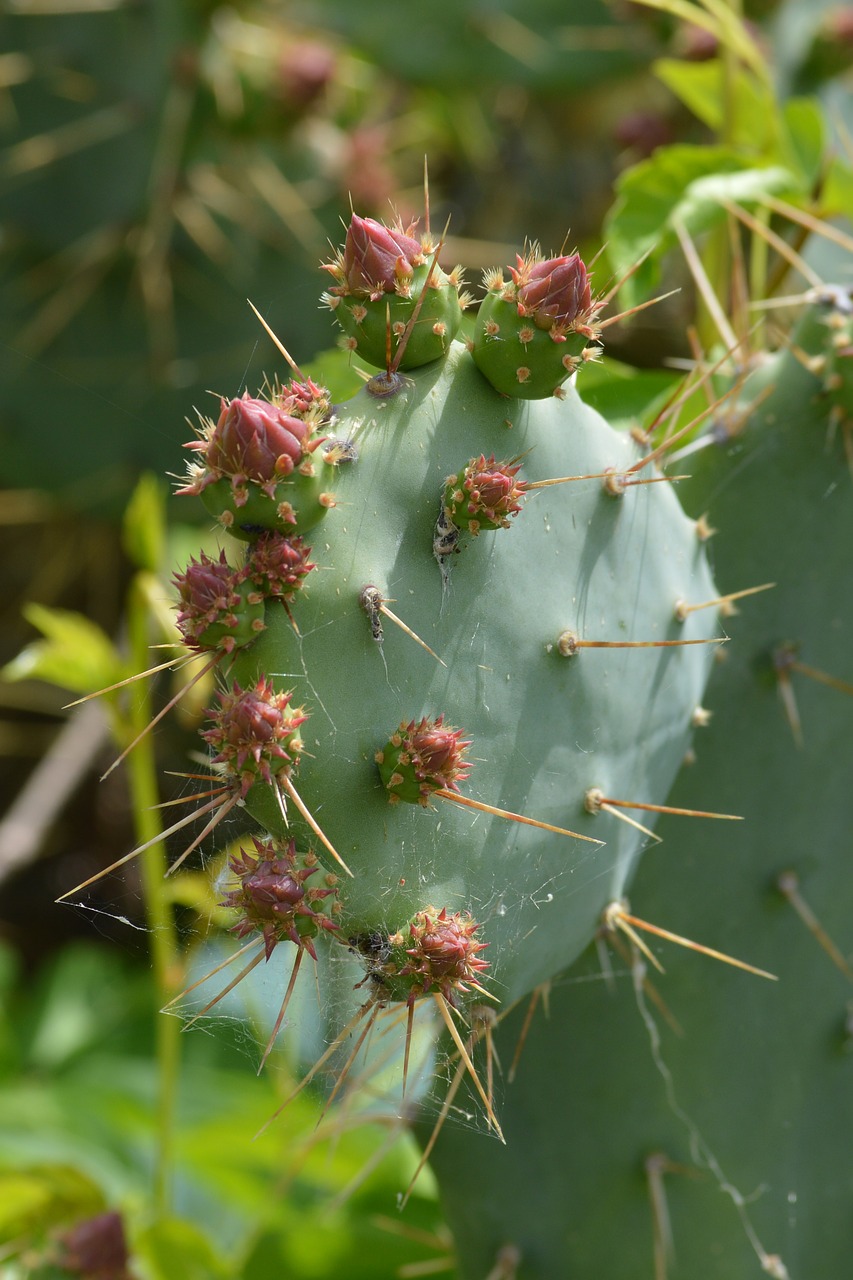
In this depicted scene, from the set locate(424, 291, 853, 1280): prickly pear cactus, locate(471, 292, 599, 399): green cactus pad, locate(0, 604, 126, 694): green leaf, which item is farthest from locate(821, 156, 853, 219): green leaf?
locate(0, 604, 126, 694): green leaf

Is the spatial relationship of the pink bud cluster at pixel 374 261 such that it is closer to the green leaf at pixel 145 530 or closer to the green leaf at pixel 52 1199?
the green leaf at pixel 145 530

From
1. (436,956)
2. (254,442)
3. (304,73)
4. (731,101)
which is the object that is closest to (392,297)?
(254,442)

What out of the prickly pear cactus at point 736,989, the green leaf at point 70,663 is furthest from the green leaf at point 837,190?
the green leaf at point 70,663

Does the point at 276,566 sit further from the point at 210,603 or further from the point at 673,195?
the point at 673,195

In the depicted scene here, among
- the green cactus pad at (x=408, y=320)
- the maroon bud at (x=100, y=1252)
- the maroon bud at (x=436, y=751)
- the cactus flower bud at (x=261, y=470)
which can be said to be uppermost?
the green cactus pad at (x=408, y=320)

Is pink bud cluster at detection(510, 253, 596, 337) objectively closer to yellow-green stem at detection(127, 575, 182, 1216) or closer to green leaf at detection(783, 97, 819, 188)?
yellow-green stem at detection(127, 575, 182, 1216)

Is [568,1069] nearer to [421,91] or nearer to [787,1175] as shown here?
[787,1175]
